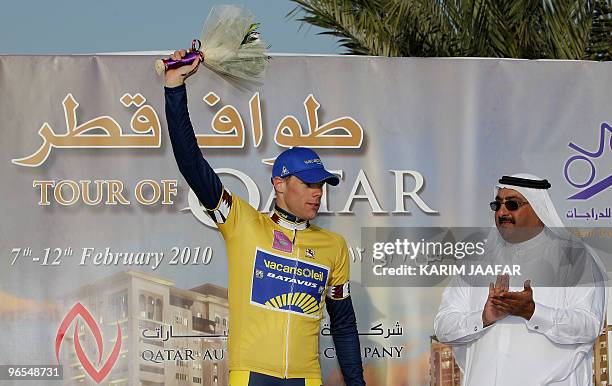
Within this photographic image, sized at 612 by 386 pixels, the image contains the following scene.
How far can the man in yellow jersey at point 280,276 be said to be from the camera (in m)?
5.00

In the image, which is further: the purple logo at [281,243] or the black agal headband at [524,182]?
the black agal headband at [524,182]

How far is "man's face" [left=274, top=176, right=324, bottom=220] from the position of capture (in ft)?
16.8

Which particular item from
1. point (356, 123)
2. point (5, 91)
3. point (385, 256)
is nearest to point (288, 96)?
point (356, 123)

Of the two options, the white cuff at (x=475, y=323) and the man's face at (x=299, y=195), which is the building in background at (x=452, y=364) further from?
the man's face at (x=299, y=195)

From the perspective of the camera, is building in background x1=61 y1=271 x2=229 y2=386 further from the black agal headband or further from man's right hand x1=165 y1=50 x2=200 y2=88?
man's right hand x1=165 y1=50 x2=200 y2=88

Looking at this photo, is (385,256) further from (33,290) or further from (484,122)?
(33,290)

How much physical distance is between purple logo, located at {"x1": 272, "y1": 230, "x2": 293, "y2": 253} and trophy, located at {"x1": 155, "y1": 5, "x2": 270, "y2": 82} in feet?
2.13

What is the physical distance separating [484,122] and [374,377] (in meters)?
1.42

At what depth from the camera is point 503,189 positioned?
6.44 m

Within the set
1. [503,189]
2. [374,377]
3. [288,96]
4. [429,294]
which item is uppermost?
[288,96]

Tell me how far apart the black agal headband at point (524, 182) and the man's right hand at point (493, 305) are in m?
0.48

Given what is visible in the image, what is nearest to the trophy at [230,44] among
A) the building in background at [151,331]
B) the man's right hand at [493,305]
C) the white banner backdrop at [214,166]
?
the white banner backdrop at [214,166]

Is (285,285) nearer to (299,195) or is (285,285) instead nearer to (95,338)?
(299,195)

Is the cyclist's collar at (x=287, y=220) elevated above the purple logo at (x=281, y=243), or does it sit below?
above
